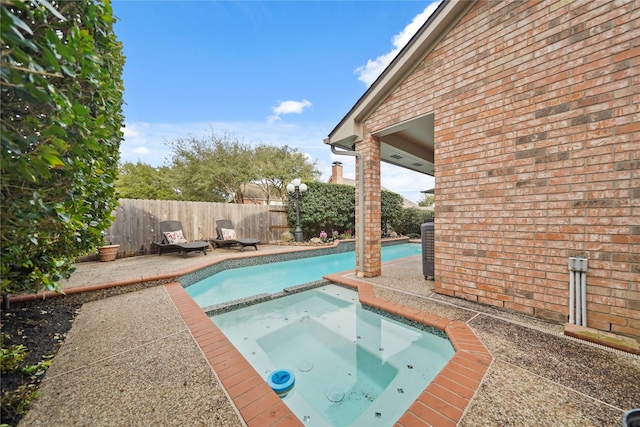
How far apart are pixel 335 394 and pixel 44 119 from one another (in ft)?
9.07

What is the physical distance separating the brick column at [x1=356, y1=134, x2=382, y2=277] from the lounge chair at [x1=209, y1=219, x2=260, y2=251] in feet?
17.5

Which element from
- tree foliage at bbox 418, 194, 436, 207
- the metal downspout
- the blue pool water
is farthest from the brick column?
tree foliage at bbox 418, 194, 436, 207

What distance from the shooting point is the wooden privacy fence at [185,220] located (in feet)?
25.6

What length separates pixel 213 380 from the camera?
1.78m

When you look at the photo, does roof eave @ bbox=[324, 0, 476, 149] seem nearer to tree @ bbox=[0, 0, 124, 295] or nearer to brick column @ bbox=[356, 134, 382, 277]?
brick column @ bbox=[356, 134, 382, 277]

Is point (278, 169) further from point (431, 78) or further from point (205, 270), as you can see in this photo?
point (431, 78)

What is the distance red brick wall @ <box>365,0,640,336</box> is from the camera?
93.0 inches

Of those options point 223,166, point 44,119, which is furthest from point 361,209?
point 223,166

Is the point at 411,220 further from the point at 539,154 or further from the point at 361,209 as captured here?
the point at 539,154

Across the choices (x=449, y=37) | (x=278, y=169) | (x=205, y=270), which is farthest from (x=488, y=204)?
(x=278, y=169)

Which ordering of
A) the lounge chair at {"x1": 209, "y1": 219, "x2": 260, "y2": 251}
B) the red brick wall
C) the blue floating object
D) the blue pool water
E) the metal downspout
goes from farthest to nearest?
the lounge chair at {"x1": 209, "y1": 219, "x2": 260, "y2": 251} < the blue pool water < the metal downspout < the red brick wall < the blue floating object

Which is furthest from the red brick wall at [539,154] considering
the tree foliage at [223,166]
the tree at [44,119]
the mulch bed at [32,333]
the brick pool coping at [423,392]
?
the tree foliage at [223,166]

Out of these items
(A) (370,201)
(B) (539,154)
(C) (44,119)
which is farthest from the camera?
(A) (370,201)

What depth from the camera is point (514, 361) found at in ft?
6.54
